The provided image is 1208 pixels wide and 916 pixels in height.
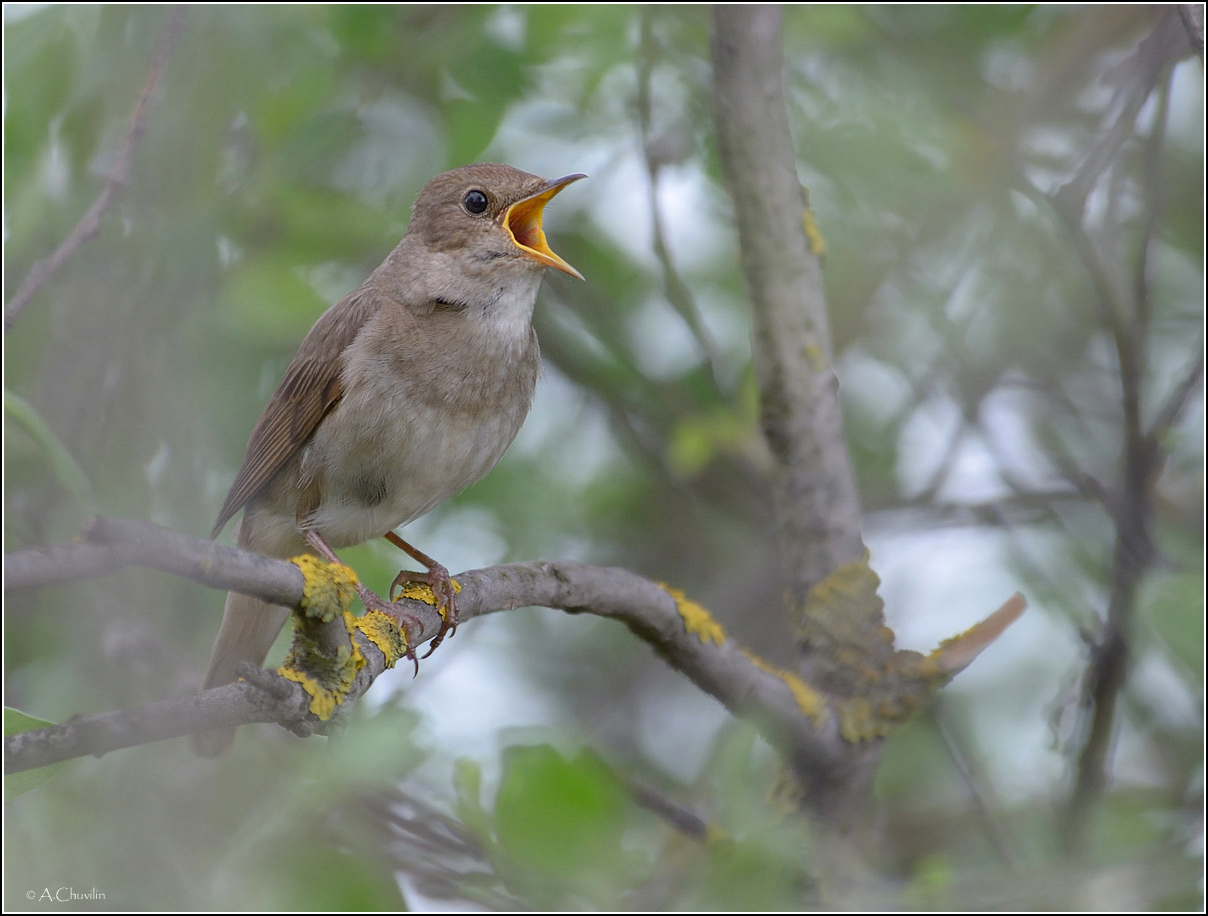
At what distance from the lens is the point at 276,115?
4023 millimetres

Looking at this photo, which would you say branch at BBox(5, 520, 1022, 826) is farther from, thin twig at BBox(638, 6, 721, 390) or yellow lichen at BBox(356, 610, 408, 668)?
thin twig at BBox(638, 6, 721, 390)

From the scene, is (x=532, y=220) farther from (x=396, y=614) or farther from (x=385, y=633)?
(x=385, y=633)

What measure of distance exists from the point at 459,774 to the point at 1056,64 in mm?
4030

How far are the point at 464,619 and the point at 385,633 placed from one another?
0.38m

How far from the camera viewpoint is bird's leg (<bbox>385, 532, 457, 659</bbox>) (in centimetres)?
317

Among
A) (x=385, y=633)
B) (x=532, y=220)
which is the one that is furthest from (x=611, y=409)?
(x=385, y=633)

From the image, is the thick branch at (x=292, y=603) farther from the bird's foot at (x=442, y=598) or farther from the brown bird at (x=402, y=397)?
the brown bird at (x=402, y=397)

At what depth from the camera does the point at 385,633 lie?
280 cm

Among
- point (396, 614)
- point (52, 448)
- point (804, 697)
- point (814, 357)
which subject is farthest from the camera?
point (814, 357)

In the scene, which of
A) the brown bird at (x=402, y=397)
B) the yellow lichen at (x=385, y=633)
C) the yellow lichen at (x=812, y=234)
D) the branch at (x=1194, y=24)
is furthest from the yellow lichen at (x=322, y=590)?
the branch at (x=1194, y=24)

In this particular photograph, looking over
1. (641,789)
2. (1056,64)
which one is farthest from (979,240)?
(641,789)

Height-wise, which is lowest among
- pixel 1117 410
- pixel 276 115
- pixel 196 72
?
pixel 1117 410

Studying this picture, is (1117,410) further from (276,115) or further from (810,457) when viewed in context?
(276,115)

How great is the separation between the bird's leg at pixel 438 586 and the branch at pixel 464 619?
0.04 m
